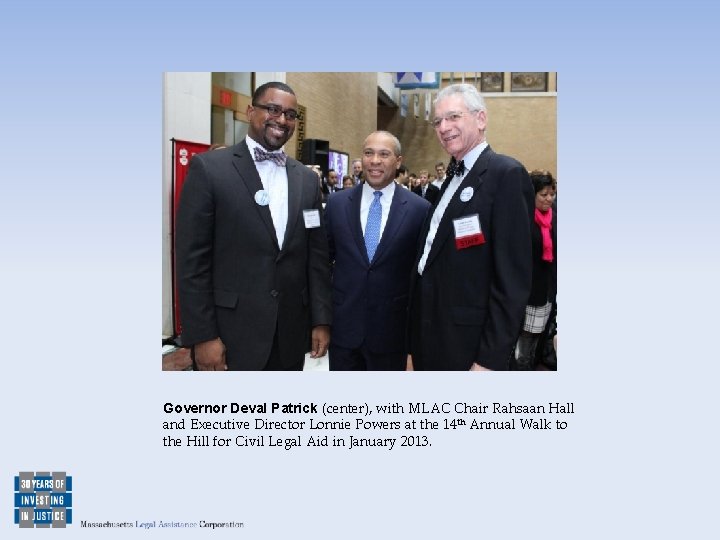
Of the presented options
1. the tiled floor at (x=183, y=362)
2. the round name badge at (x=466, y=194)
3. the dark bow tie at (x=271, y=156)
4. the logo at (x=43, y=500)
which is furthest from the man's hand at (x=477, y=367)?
the logo at (x=43, y=500)

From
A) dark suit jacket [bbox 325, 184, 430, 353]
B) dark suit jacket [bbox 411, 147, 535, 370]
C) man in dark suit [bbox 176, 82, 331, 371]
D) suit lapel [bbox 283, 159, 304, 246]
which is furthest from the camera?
dark suit jacket [bbox 325, 184, 430, 353]

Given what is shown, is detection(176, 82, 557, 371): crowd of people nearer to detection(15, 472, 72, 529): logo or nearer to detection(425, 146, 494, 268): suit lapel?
detection(425, 146, 494, 268): suit lapel

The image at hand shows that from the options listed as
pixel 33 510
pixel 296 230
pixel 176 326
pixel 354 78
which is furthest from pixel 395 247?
pixel 354 78

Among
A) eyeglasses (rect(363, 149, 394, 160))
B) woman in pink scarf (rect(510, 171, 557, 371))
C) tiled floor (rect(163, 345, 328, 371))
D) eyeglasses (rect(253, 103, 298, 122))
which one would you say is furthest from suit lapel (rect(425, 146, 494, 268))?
woman in pink scarf (rect(510, 171, 557, 371))

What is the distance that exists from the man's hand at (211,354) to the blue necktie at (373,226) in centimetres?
78

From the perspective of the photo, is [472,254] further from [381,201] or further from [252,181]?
[252,181]

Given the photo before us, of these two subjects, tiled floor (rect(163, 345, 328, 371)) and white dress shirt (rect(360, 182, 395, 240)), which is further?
tiled floor (rect(163, 345, 328, 371))

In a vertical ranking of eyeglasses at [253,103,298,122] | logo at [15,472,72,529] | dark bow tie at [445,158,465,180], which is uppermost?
eyeglasses at [253,103,298,122]

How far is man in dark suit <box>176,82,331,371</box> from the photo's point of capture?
2.28m

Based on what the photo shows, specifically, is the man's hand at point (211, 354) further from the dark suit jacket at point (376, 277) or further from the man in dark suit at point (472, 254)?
the man in dark suit at point (472, 254)

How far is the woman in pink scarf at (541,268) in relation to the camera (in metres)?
3.51

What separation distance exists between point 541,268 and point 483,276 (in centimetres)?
156

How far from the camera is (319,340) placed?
2.63 meters

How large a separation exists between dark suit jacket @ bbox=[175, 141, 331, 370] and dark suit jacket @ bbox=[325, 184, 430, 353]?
0.52ft
